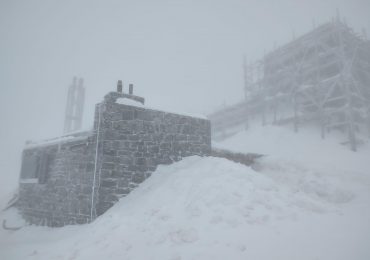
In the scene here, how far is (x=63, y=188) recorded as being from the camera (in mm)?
8352

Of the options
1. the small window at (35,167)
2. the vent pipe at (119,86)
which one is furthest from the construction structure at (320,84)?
the small window at (35,167)

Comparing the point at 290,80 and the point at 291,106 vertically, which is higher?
the point at 290,80

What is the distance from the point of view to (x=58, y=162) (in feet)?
29.3

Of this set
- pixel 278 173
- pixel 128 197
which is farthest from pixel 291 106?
pixel 128 197

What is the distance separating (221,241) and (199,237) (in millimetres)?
419

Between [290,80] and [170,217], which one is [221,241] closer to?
[170,217]

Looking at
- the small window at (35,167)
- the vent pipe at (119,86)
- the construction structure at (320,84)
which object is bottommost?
the small window at (35,167)

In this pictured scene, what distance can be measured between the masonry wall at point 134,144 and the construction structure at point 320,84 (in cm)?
1626

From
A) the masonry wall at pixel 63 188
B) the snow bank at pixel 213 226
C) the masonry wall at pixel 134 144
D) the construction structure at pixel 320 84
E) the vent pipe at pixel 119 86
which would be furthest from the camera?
the construction structure at pixel 320 84

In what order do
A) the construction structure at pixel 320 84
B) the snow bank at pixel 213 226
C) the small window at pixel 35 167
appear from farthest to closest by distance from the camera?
1. the construction structure at pixel 320 84
2. the small window at pixel 35 167
3. the snow bank at pixel 213 226

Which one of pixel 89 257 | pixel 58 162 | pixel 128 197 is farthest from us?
pixel 58 162

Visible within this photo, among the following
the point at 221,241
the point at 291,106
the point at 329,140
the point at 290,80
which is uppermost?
the point at 290,80

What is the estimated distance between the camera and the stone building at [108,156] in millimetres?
7383

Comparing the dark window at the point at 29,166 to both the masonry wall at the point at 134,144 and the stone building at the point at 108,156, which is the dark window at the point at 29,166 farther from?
the masonry wall at the point at 134,144
